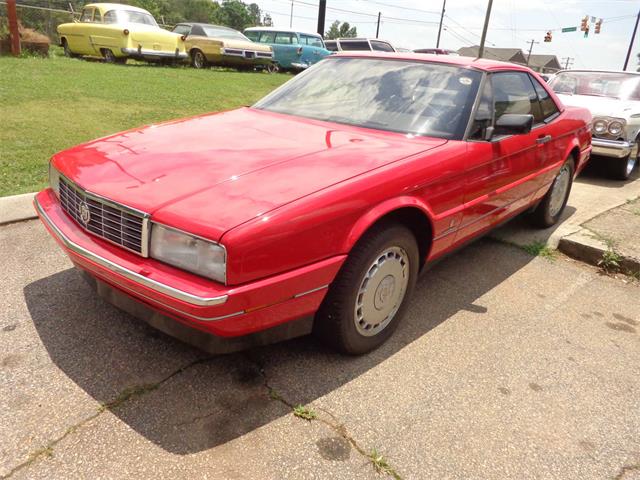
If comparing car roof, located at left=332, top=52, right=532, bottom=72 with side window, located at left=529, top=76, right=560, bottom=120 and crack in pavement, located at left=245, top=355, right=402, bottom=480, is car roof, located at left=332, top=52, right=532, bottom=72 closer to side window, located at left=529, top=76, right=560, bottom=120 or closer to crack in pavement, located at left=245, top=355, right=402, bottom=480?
side window, located at left=529, top=76, right=560, bottom=120

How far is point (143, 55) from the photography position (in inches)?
505

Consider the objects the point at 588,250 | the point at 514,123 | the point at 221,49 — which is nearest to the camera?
the point at 514,123

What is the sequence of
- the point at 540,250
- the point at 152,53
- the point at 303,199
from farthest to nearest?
the point at 152,53 < the point at 540,250 < the point at 303,199

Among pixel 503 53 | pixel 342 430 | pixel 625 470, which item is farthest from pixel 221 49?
pixel 503 53

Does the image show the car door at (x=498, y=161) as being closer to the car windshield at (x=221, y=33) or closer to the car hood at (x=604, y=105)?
the car hood at (x=604, y=105)

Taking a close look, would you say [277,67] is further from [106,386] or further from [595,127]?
[106,386]

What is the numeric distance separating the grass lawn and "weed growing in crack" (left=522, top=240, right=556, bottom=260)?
4.21m

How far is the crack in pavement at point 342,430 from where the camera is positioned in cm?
187

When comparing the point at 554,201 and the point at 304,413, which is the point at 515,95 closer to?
the point at 554,201

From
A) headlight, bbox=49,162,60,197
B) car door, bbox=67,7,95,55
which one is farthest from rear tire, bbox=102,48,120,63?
headlight, bbox=49,162,60,197

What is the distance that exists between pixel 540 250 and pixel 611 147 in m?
3.07

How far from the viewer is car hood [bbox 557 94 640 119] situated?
6391 millimetres

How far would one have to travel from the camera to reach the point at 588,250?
401 cm

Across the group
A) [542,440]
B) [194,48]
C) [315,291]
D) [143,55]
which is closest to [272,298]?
[315,291]
